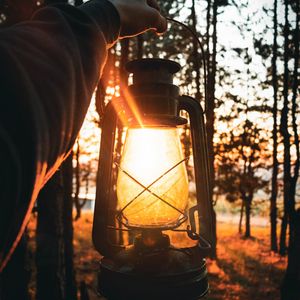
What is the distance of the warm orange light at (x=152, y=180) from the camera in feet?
4.50

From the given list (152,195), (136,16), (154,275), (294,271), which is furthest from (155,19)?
(294,271)

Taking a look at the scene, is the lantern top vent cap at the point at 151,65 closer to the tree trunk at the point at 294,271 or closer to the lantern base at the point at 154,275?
the lantern base at the point at 154,275

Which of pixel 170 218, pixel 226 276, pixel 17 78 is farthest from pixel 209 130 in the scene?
pixel 17 78

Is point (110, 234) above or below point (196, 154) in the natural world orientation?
below

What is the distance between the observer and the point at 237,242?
73.1 ft

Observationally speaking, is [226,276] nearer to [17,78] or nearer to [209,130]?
Answer: [209,130]

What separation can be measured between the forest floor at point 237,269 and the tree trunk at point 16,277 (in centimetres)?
482

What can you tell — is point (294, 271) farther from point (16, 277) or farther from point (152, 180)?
point (152, 180)

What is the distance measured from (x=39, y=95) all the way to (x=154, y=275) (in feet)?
2.54

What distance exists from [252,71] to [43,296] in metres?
16.6

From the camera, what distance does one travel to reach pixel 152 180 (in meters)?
1.36

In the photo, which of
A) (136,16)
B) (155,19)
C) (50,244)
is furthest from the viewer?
(50,244)

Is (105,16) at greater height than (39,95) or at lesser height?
greater

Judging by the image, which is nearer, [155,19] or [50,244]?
[155,19]
